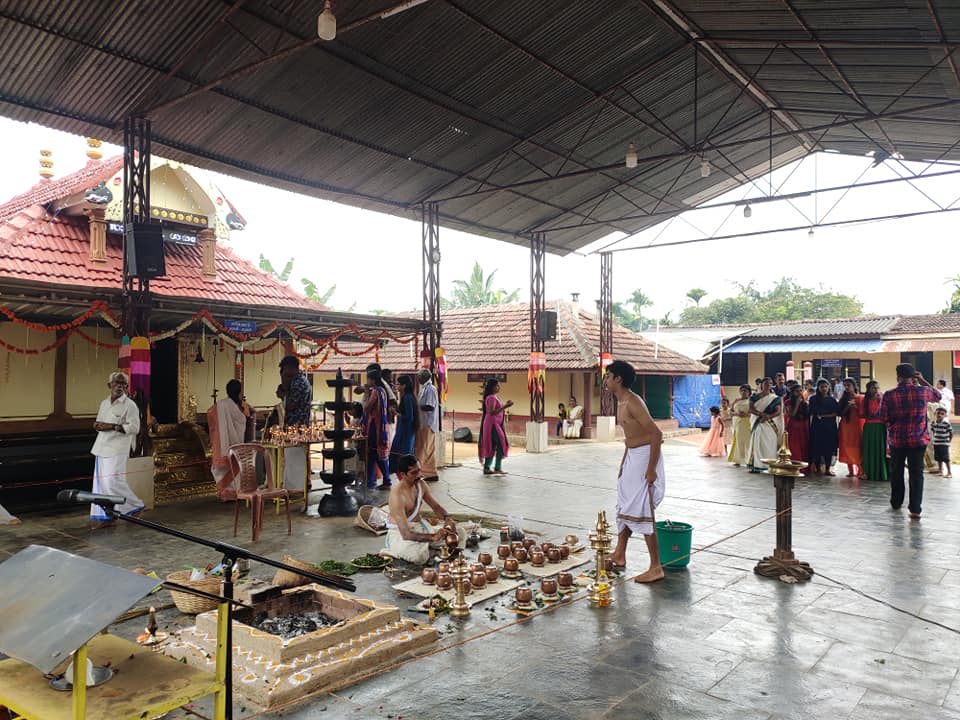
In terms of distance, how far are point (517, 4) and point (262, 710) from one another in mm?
8145

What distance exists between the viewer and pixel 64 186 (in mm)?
12828

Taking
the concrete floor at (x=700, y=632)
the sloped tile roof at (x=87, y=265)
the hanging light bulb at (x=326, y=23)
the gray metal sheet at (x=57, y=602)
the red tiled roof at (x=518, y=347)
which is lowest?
the concrete floor at (x=700, y=632)

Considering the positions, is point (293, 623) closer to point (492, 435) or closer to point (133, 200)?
point (133, 200)

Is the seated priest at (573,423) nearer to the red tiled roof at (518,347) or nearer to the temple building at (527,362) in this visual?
the temple building at (527,362)

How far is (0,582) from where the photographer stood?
2727 millimetres

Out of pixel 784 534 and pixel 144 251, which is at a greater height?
pixel 144 251

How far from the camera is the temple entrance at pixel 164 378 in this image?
37.3ft

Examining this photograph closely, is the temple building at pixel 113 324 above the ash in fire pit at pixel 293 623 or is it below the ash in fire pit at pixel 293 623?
above

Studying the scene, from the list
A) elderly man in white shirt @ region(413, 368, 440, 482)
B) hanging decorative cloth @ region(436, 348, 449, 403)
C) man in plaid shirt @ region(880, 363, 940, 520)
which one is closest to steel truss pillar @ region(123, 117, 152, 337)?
elderly man in white shirt @ region(413, 368, 440, 482)

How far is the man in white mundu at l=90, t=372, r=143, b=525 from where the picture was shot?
27.0ft

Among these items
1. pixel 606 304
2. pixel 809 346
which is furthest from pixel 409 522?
pixel 809 346

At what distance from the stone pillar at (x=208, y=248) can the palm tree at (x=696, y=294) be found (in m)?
36.4

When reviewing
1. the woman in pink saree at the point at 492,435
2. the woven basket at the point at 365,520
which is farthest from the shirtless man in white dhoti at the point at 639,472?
the woman in pink saree at the point at 492,435

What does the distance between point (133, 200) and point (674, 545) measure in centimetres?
791
